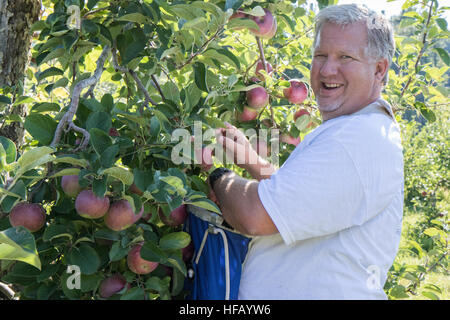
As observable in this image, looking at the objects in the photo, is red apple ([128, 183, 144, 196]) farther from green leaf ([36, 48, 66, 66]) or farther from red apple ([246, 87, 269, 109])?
red apple ([246, 87, 269, 109])

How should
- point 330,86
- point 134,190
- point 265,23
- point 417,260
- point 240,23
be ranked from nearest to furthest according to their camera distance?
point 134,190
point 240,23
point 330,86
point 265,23
point 417,260

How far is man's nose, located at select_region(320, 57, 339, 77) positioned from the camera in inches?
51.9

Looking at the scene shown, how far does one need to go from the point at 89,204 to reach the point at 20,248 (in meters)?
0.26

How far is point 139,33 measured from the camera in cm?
139

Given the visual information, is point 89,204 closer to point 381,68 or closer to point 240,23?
point 240,23

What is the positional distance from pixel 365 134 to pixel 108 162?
58cm

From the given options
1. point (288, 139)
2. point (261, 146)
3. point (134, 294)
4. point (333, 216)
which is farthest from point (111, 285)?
point (288, 139)

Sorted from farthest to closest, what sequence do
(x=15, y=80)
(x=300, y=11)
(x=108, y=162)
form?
(x=300, y=11) < (x=15, y=80) < (x=108, y=162)

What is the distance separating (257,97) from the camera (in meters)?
1.59

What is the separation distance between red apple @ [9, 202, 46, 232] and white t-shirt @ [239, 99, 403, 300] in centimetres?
50

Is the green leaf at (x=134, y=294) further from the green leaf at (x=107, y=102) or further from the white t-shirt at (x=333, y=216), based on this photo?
the green leaf at (x=107, y=102)

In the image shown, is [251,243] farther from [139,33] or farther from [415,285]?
[415,285]
